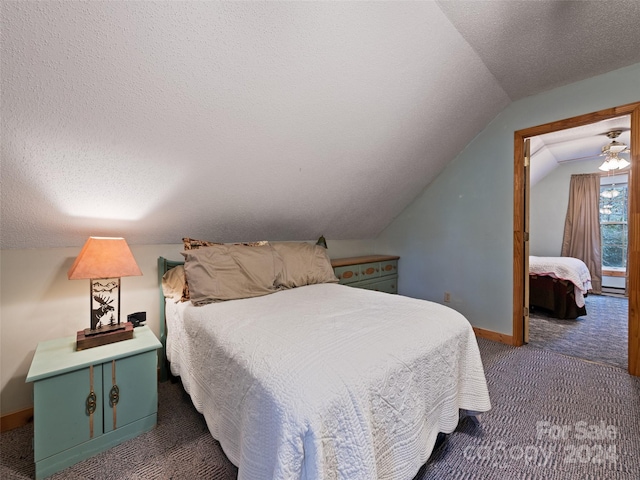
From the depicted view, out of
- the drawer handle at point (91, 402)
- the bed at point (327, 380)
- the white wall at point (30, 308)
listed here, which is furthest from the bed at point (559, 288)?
the white wall at point (30, 308)

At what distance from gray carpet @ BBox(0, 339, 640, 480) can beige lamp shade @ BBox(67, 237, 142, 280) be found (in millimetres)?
900

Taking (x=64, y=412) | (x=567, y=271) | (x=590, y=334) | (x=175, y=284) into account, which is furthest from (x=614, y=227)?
(x=64, y=412)

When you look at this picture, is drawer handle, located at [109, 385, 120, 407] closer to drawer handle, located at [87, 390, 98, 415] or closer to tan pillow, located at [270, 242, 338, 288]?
drawer handle, located at [87, 390, 98, 415]

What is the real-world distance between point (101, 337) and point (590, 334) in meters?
4.38

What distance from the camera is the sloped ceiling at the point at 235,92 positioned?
1.11 meters

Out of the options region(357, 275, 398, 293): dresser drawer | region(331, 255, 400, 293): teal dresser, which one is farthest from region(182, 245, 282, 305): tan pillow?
region(357, 275, 398, 293): dresser drawer

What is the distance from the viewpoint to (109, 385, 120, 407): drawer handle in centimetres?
143

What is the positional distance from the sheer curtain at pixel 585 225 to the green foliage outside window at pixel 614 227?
21 cm

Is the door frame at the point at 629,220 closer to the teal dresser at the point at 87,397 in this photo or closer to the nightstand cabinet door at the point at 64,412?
the teal dresser at the point at 87,397

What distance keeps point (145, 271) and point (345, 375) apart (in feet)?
5.97

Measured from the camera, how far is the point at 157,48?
117 cm

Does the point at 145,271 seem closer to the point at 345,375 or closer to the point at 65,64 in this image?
the point at 65,64

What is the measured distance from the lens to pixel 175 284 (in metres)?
1.97

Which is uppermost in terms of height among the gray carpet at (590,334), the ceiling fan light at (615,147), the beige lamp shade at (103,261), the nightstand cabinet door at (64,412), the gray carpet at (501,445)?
the ceiling fan light at (615,147)
